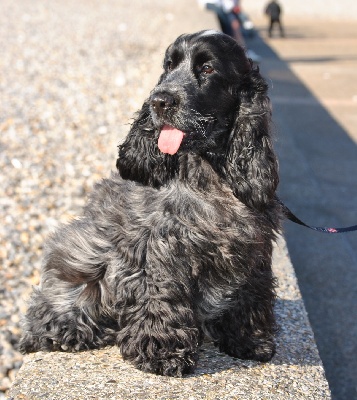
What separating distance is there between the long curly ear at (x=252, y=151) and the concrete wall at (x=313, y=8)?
2186 cm

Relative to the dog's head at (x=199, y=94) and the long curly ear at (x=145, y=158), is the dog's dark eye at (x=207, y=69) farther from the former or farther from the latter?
the long curly ear at (x=145, y=158)

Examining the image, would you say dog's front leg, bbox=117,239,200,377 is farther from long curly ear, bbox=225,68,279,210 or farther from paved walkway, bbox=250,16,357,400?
paved walkway, bbox=250,16,357,400

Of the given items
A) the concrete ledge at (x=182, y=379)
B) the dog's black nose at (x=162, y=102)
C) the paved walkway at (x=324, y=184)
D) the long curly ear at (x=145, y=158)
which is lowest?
the paved walkway at (x=324, y=184)

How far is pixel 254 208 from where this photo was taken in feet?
11.6

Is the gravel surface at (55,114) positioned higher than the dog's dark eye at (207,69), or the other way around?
the dog's dark eye at (207,69)

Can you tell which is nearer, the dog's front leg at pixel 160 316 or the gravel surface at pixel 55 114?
the dog's front leg at pixel 160 316

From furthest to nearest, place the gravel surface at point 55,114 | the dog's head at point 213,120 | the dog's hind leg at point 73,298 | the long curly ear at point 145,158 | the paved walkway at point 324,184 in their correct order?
1. the gravel surface at point 55,114
2. the paved walkway at point 324,184
3. the dog's hind leg at point 73,298
4. the long curly ear at point 145,158
5. the dog's head at point 213,120

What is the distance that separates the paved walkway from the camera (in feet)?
16.3

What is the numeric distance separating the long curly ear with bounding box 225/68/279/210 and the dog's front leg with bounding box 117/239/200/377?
452mm

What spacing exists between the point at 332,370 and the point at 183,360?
1.40m

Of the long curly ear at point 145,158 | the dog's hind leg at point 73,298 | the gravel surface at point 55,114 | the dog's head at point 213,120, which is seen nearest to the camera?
the dog's head at point 213,120

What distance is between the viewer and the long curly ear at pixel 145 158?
3.58m

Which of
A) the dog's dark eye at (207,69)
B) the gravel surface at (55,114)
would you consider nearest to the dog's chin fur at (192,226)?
the dog's dark eye at (207,69)

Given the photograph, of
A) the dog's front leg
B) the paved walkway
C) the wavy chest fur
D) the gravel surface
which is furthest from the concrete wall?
the dog's front leg
